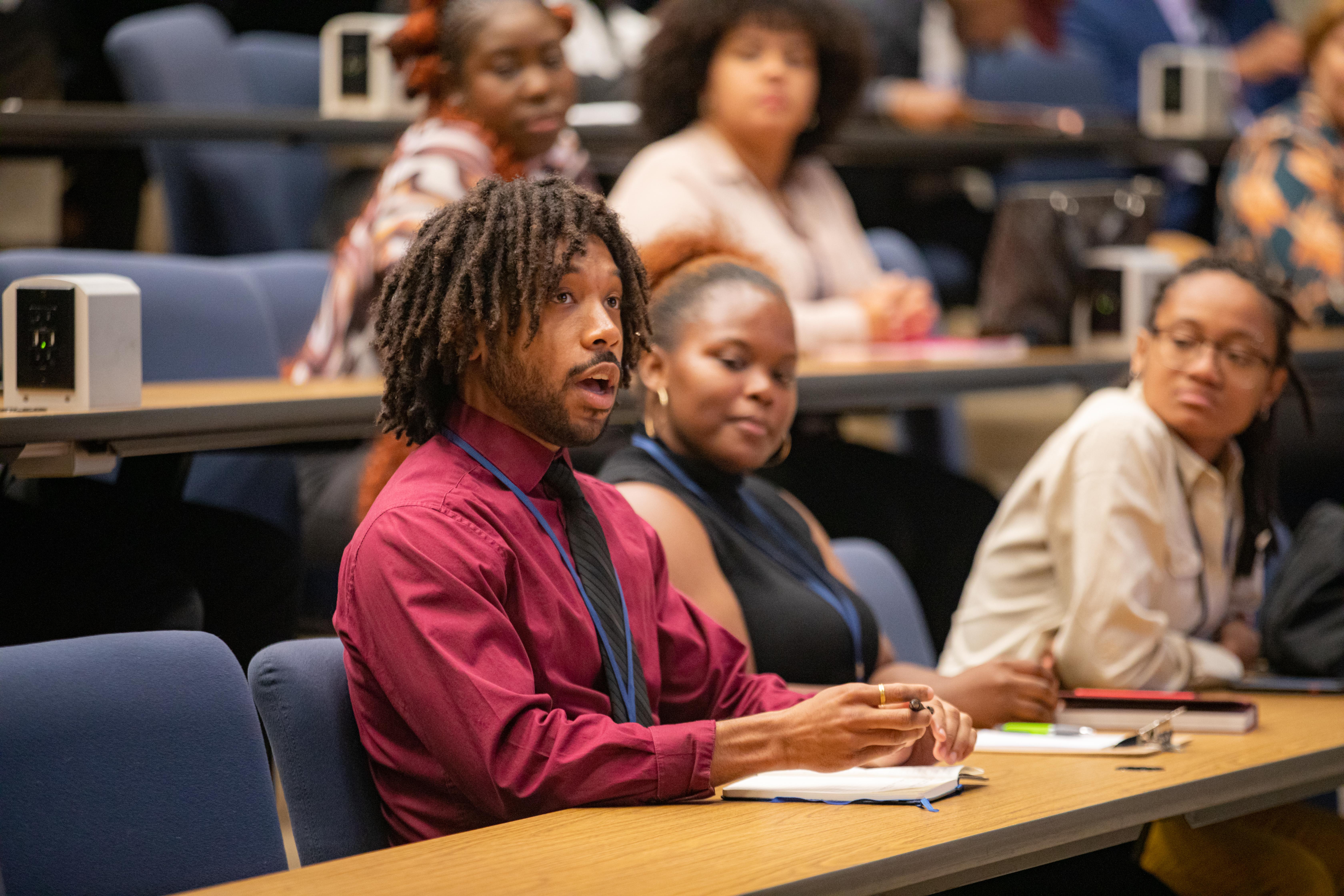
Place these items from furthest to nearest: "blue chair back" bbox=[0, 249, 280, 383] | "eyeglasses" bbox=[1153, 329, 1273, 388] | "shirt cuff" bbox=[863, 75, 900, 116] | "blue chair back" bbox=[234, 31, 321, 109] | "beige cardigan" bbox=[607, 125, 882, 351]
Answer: "shirt cuff" bbox=[863, 75, 900, 116]
"blue chair back" bbox=[234, 31, 321, 109]
"beige cardigan" bbox=[607, 125, 882, 351]
"blue chair back" bbox=[0, 249, 280, 383]
"eyeglasses" bbox=[1153, 329, 1273, 388]

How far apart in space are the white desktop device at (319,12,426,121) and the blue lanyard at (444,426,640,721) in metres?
Answer: 2.61

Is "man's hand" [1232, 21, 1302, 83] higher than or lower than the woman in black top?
higher

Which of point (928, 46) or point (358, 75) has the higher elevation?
point (928, 46)

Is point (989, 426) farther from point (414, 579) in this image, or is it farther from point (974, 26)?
point (414, 579)

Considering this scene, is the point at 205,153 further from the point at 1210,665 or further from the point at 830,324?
the point at 1210,665

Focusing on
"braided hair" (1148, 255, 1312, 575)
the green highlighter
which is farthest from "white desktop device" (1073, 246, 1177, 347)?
the green highlighter

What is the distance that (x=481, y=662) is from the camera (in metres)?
1.45

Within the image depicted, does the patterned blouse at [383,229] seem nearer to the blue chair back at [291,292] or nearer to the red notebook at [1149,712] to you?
the blue chair back at [291,292]

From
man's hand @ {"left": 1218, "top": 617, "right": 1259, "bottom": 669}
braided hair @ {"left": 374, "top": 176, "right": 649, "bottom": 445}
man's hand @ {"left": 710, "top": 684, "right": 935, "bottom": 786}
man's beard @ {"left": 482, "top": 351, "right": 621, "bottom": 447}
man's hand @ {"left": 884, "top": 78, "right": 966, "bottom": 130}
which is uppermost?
man's hand @ {"left": 884, "top": 78, "right": 966, "bottom": 130}

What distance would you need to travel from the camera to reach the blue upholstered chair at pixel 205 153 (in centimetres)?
423

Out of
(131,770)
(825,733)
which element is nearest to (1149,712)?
(825,733)

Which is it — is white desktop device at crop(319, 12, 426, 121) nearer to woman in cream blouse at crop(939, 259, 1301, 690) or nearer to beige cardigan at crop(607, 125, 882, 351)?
beige cardigan at crop(607, 125, 882, 351)

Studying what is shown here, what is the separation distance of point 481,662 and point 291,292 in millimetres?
2262

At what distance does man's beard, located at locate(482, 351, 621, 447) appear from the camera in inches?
63.3
